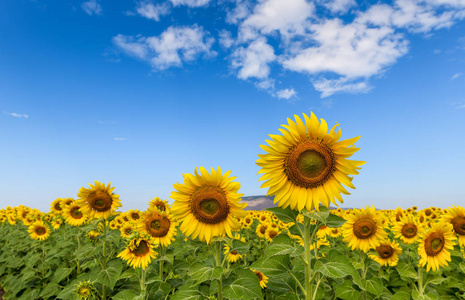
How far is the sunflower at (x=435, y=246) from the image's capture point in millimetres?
5492

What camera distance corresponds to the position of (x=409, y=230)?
6637mm

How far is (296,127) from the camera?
3096 millimetres

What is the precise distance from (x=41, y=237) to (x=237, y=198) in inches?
363

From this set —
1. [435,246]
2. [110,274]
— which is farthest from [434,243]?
[110,274]

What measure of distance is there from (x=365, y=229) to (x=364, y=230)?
27 millimetres

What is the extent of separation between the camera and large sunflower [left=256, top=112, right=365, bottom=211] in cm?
307

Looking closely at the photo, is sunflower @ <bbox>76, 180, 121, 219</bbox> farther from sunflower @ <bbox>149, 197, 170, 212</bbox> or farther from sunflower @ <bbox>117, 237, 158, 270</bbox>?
sunflower @ <bbox>117, 237, 158, 270</bbox>

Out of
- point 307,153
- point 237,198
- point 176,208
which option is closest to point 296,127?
point 307,153

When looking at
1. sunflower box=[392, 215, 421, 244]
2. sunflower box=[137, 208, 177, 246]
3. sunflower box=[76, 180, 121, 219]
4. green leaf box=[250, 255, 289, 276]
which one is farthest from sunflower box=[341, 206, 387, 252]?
sunflower box=[76, 180, 121, 219]

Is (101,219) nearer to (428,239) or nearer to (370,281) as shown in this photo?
(370,281)

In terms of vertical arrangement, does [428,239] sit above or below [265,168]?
below

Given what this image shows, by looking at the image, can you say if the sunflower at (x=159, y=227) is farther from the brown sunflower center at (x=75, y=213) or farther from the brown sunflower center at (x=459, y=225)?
the brown sunflower center at (x=459, y=225)

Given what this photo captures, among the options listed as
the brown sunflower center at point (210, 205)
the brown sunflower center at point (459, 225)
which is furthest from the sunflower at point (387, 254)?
the brown sunflower center at point (210, 205)

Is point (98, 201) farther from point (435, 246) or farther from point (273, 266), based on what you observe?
point (435, 246)
